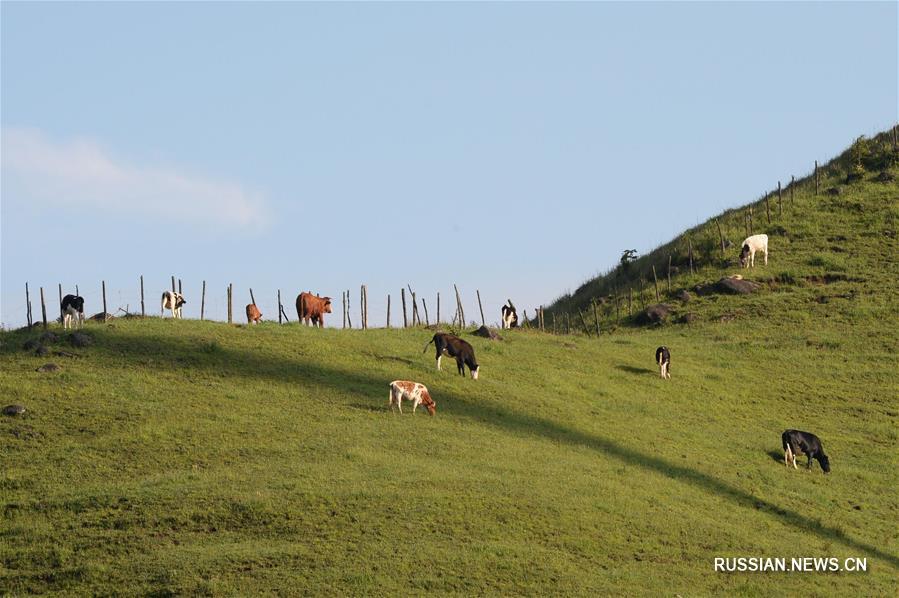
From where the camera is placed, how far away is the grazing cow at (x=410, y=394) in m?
43.2

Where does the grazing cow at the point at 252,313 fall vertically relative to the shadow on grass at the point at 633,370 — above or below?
above

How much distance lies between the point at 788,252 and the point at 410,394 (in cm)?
4197

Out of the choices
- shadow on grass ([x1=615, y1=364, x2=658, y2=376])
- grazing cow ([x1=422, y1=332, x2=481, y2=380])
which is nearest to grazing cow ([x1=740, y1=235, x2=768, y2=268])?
shadow on grass ([x1=615, y1=364, x2=658, y2=376])

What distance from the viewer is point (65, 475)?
3688 cm

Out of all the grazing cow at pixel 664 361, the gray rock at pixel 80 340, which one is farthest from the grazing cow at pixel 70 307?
the grazing cow at pixel 664 361

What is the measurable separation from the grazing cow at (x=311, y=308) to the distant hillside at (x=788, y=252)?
2049 centimetres

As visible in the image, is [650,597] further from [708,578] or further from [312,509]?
[312,509]

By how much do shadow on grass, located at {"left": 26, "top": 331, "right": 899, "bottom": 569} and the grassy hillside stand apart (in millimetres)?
126

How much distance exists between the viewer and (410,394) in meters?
43.4

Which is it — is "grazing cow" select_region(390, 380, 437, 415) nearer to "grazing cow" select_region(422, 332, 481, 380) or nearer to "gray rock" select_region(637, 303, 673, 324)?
"grazing cow" select_region(422, 332, 481, 380)

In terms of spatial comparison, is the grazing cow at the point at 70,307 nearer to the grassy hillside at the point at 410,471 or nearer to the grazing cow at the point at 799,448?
the grassy hillside at the point at 410,471

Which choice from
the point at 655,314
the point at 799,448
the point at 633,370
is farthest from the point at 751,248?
the point at 799,448

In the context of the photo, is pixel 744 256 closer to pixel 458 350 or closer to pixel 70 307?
pixel 458 350

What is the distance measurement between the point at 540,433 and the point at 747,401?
13776 mm
